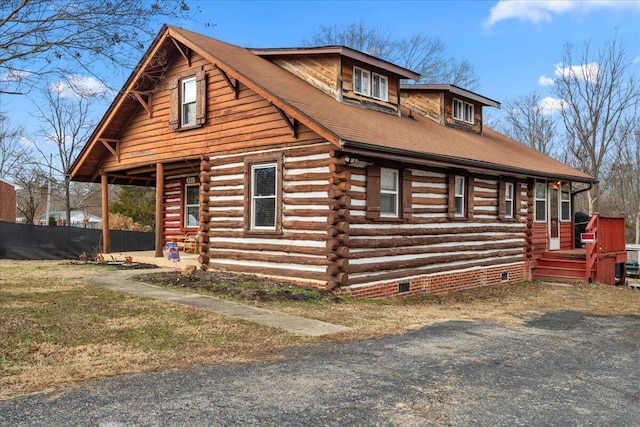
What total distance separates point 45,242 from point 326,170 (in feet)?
50.0

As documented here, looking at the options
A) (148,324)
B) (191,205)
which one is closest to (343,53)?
(191,205)

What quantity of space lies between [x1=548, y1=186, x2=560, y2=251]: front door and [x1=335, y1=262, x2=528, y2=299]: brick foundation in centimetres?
229

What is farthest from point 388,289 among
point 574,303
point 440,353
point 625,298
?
point 625,298

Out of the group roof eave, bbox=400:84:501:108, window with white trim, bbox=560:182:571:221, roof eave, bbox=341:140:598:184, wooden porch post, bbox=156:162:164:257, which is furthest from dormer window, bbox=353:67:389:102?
window with white trim, bbox=560:182:571:221

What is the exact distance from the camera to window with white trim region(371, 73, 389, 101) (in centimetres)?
1582

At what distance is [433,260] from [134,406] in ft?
34.0

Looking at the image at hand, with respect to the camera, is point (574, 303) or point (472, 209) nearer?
point (574, 303)

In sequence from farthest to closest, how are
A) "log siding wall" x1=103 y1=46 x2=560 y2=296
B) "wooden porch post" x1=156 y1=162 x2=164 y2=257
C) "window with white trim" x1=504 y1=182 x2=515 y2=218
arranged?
"window with white trim" x1=504 y1=182 x2=515 y2=218, "wooden porch post" x1=156 y1=162 x2=164 y2=257, "log siding wall" x1=103 y1=46 x2=560 y2=296

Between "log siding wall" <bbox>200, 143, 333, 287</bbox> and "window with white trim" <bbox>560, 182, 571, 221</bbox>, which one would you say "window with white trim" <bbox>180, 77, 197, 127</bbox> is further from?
"window with white trim" <bbox>560, 182, 571, 221</bbox>

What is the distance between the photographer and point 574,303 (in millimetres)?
12898

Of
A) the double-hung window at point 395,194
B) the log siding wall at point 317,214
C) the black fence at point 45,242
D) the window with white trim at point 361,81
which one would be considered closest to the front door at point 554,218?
the log siding wall at point 317,214

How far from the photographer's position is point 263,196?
13086 mm

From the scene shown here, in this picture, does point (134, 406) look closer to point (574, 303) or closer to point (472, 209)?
point (574, 303)

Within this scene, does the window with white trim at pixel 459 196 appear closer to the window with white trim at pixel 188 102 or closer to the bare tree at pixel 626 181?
the window with white trim at pixel 188 102
